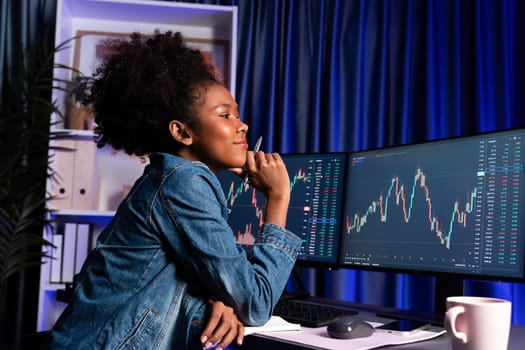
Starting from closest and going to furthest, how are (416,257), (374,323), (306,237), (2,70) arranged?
(374,323) < (416,257) < (306,237) < (2,70)

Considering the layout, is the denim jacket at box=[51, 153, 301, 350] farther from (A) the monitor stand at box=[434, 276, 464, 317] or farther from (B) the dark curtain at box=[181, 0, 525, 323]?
(B) the dark curtain at box=[181, 0, 525, 323]

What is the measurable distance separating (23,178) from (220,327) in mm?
1738

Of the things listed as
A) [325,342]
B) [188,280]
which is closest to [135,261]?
[188,280]

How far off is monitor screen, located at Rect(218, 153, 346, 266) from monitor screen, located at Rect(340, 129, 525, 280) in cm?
4

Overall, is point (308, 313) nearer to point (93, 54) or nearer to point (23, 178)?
point (23, 178)

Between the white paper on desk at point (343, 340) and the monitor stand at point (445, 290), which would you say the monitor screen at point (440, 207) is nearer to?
the monitor stand at point (445, 290)

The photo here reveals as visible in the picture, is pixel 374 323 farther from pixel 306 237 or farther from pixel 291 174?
pixel 291 174

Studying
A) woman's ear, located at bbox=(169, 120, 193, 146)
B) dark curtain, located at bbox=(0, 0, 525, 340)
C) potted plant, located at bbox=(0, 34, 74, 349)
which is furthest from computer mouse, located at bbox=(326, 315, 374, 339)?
potted plant, located at bbox=(0, 34, 74, 349)

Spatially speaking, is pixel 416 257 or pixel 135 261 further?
pixel 416 257

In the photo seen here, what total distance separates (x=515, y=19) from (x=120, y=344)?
195cm

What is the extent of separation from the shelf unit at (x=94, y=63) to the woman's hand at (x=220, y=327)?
1463 millimetres

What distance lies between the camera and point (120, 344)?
0.99m

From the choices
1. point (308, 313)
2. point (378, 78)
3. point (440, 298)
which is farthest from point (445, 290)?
point (378, 78)

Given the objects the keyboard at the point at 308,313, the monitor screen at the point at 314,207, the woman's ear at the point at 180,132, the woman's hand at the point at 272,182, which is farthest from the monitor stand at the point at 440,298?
Result: the woman's ear at the point at 180,132
